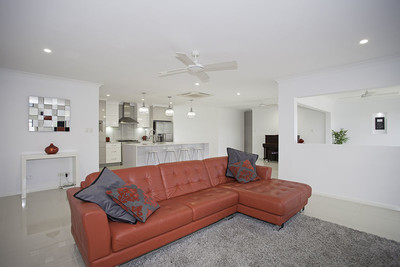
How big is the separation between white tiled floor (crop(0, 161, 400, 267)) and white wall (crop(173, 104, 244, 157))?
601 centimetres

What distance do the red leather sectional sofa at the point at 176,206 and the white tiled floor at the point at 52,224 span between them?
29 centimetres

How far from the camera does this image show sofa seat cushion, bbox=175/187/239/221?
244 cm

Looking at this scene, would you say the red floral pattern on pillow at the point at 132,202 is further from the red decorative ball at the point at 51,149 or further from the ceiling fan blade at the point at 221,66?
the red decorative ball at the point at 51,149

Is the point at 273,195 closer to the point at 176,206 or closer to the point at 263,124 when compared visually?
the point at 176,206

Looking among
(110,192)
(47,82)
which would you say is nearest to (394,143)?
(110,192)

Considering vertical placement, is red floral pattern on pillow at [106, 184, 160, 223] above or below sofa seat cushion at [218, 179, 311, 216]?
above

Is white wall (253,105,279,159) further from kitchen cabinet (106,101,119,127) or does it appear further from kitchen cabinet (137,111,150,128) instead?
kitchen cabinet (106,101,119,127)

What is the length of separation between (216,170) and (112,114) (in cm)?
591

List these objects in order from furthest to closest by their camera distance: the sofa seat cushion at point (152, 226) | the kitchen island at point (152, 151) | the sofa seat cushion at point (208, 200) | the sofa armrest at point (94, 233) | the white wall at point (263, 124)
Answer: the white wall at point (263, 124) → the kitchen island at point (152, 151) → the sofa seat cushion at point (208, 200) → the sofa seat cushion at point (152, 226) → the sofa armrest at point (94, 233)

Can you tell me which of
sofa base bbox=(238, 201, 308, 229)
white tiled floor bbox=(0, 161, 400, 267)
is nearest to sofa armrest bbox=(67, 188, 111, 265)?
white tiled floor bbox=(0, 161, 400, 267)

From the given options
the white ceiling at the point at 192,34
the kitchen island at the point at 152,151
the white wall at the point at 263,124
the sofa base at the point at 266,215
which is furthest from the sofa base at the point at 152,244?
the white wall at the point at 263,124

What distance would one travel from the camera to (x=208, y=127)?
10133 millimetres

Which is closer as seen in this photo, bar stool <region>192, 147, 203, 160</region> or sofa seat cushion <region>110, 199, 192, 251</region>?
sofa seat cushion <region>110, 199, 192, 251</region>

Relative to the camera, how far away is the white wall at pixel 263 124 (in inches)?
365
